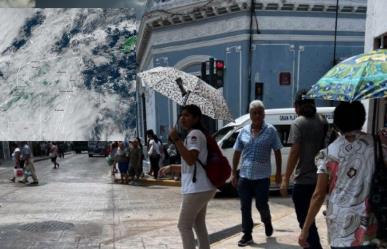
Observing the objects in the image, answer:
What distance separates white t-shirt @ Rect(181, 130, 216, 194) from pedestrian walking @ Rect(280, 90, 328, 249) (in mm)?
916

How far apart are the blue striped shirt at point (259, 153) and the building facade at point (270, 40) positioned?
1207 centimetres

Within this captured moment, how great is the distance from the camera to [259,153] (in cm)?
512

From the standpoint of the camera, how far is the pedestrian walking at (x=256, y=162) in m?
5.10

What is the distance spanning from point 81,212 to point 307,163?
220 inches

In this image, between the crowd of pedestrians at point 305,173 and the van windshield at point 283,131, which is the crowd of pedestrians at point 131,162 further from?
the crowd of pedestrians at point 305,173

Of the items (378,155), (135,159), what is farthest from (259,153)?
(135,159)

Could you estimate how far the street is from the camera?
5921mm

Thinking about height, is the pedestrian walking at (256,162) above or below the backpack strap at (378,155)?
below

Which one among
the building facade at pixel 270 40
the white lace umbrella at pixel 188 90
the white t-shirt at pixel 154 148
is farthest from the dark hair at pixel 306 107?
the building facade at pixel 270 40

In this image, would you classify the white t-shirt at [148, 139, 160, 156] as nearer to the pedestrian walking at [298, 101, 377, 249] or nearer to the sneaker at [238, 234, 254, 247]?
the sneaker at [238, 234, 254, 247]

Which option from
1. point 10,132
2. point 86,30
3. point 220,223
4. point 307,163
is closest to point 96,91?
point 86,30

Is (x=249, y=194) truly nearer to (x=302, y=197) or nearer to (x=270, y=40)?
(x=302, y=197)

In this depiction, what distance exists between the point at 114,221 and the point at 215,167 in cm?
423

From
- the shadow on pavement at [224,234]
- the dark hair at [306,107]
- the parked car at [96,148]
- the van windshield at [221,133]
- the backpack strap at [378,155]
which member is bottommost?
the parked car at [96,148]
